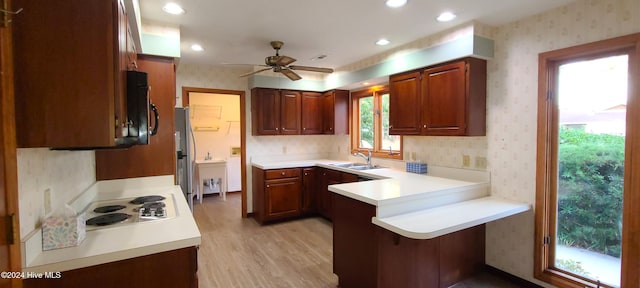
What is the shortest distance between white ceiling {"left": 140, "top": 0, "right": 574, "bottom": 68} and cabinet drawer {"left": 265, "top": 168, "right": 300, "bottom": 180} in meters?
1.67

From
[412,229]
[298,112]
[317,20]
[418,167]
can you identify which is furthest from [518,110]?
[298,112]

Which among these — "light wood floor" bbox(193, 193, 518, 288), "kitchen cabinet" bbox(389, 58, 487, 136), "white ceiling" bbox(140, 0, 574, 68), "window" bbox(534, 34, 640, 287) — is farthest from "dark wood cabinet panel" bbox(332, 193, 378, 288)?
"white ceiling" bbox(140, 0, 574, 68)

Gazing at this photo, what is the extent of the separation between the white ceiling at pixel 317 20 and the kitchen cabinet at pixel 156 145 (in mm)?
424

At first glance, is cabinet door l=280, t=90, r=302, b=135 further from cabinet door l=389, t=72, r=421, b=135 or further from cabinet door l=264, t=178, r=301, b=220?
cabinet door l=389, t=72, r=421, b=135

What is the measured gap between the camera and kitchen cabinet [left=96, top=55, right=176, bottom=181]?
253 centimetres

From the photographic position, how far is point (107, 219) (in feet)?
5.65

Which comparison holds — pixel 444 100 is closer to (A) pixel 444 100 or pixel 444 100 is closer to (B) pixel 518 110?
(A) pixel 444 100

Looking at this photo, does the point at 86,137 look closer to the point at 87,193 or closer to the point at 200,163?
the point at 87,193

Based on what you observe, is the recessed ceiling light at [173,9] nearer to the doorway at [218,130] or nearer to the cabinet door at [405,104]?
the cabinet door at [405,104]

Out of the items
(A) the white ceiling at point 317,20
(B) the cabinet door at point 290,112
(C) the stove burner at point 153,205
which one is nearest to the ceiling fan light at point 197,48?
(A) the white ceiling at point 317,20

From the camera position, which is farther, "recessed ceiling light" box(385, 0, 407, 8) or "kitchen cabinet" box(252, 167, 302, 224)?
"kitchen cabinet" box(252, 167, 302, 224)

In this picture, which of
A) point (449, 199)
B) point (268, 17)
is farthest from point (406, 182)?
point (268, 17)

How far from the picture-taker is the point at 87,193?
2.06 meters

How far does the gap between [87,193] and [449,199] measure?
2.80 metres
